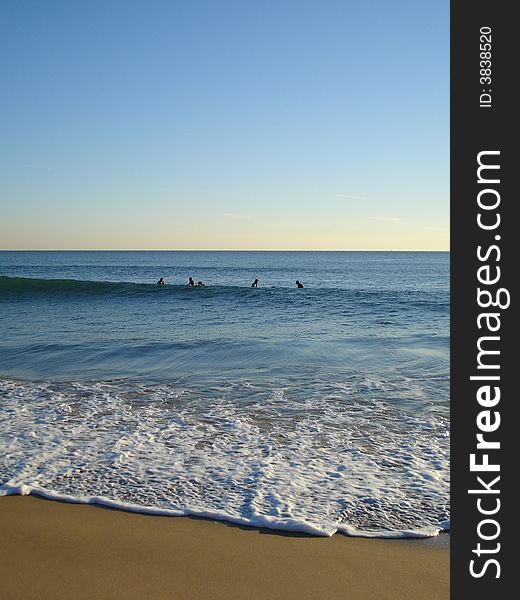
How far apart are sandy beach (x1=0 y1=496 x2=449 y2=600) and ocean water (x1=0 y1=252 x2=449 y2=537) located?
0.23 metres

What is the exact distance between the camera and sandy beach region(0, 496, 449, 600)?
3.04 m

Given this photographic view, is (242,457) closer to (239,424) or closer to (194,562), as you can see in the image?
(239,424)

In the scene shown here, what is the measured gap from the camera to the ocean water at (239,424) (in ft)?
14.0

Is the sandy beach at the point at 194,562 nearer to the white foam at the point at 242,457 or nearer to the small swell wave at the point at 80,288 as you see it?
the white foam at the point at 242,457

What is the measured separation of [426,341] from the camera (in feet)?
44.0

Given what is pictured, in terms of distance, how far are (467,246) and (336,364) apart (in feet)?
27.9

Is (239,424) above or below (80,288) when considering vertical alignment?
below

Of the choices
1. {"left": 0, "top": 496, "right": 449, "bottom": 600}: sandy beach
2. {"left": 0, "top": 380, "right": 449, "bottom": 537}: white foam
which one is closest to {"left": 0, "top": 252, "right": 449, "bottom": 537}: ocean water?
{"left": 0, "top": 380, "right": 449, "bottom": 537}: white foam

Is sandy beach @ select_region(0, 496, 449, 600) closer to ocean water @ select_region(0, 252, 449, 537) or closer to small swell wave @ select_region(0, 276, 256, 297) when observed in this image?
ocean water @ select_region(0, 252, 449, 537)

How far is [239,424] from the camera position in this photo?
6.42 m

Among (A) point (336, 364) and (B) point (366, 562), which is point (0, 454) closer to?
(B) point (366, 562)

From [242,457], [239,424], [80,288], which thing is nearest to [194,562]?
[242,457]

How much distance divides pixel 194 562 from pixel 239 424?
3.08 m

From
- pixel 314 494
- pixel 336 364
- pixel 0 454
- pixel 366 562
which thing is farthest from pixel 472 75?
pixel 336 364
